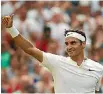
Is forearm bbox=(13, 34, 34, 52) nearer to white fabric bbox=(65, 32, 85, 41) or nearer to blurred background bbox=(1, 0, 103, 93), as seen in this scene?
white fabric bbox=(65, 32, 85, 41)

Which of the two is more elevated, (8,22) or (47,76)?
(8,22)

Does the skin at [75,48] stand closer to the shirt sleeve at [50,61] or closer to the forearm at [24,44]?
the shirt sleeve at [50,61]

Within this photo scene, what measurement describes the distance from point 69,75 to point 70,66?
120 millimetres

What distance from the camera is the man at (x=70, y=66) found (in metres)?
6.43

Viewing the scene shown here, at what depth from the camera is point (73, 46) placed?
6.52 m

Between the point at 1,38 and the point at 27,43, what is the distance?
623 cm

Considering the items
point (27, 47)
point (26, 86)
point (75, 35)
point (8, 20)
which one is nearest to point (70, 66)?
point (75, 35)

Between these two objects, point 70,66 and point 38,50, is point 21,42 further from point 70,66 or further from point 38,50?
point 70,66

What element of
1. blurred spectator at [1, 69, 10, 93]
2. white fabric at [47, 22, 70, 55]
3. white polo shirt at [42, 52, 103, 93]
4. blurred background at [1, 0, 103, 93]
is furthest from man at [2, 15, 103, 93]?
white fabric at [47, 22, 70, 55]

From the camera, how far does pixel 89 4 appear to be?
14.2 meters

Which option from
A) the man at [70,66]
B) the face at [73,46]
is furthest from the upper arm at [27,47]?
the face at [73,46]

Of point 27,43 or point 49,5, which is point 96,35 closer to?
point 49,5

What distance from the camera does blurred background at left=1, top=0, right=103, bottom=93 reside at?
36.2ft

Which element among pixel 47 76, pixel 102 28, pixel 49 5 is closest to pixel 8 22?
pixel 47 76
